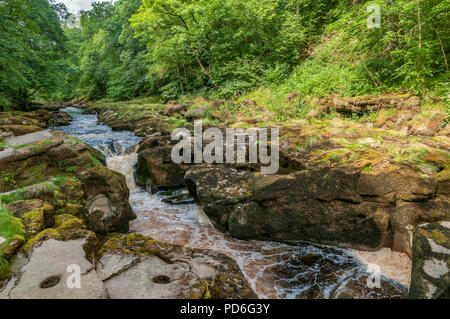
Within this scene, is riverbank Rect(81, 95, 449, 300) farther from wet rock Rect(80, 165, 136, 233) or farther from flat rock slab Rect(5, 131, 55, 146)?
flat rock slab Rect(5, 131, 55, 146)

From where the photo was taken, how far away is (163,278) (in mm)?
2385

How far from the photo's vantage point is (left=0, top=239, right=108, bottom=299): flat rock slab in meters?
1.99

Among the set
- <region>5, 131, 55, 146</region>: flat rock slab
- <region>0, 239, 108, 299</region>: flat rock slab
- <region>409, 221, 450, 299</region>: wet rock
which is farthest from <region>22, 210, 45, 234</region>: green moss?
<region>409, 221, 450, 299</region>: wet rock

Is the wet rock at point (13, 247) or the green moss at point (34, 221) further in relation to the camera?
the green moss at point (34, 221)

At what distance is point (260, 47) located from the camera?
1358cm

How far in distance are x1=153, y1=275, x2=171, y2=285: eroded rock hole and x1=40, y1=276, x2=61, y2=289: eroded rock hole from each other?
898 mm

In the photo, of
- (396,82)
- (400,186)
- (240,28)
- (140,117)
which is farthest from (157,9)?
(400,186)

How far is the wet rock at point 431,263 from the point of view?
89.0 inches

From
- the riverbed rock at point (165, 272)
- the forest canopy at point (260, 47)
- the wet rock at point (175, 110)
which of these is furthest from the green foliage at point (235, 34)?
the riverbed rock at point (165, 272)

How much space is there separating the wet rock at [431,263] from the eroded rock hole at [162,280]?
105 inches

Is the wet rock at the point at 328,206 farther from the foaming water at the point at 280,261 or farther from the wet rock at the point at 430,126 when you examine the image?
the wet rock at the point at 430,126

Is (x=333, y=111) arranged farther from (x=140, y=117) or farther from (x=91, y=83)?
(x=91, y=83)

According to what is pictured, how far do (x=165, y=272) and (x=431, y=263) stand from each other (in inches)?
115

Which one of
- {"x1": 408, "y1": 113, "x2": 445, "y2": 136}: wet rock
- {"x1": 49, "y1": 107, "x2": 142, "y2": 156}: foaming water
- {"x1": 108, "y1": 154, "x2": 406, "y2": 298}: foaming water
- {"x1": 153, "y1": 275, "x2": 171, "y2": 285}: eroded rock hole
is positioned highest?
{"x1": 408, "y1": 113, "x2": 445, "y2": 136}: wet rock
